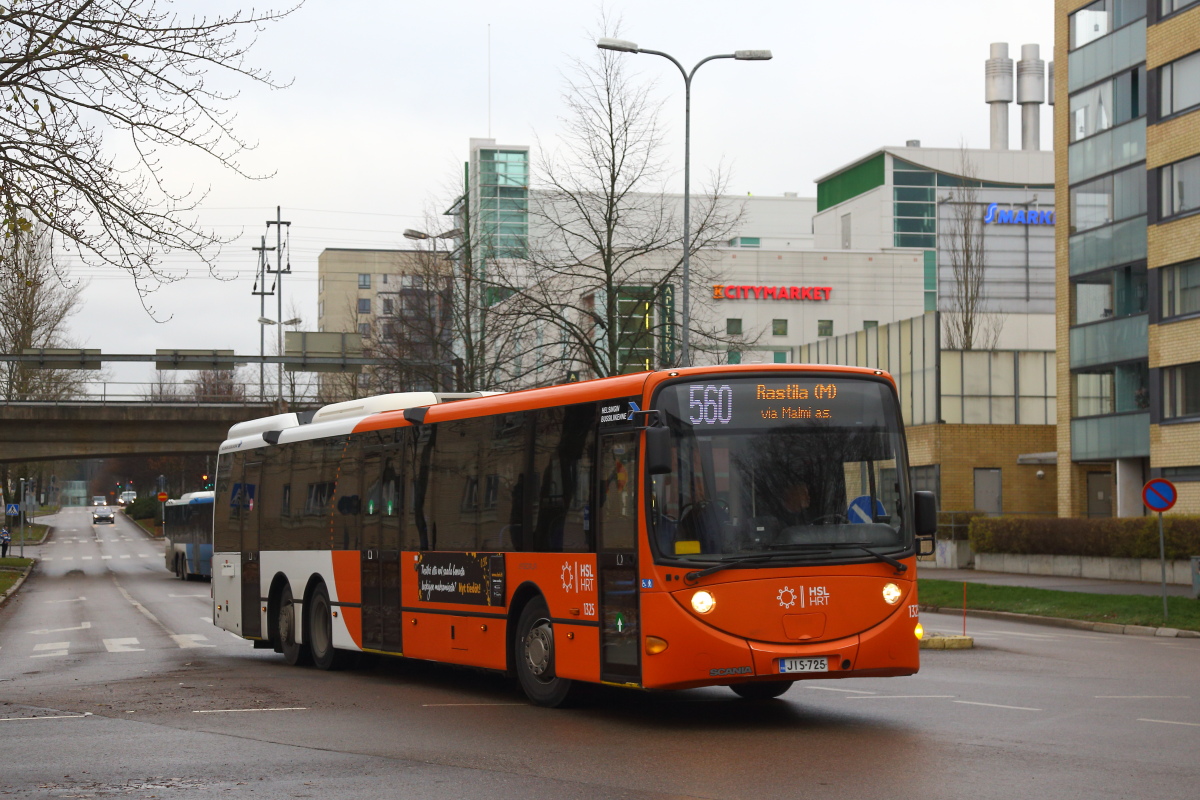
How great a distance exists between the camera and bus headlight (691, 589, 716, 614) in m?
11.6

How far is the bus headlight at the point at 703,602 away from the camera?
1159 centimetres

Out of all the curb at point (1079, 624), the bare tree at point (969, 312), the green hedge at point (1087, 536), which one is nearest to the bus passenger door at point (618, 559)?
the curb at point (1079, 624)

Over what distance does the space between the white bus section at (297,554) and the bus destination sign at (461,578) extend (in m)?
1.85

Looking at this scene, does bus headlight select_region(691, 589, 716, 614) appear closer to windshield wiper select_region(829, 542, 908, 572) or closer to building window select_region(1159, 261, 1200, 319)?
windshield wiper select_region(829, 542, 908, 572)

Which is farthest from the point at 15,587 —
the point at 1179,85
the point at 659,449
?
the point at 659,449

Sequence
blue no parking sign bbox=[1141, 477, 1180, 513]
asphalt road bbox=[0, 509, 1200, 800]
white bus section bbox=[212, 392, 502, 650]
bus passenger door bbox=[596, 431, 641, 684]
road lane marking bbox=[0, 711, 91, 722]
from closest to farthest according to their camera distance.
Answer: asphalt road bbox=[0, 509, 1200, 800] → bus passenger door bbox=[596, 431, 641, 684] → road lane marking bbox=[0, 711, 91, 722] → white bus section bbox=[212, 392, 502, 650] → blue no parking sign bbox=[1141, 477, 1180, 513]

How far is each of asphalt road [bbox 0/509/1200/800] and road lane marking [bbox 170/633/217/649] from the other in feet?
12.4

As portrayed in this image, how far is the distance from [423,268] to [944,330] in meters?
36.0

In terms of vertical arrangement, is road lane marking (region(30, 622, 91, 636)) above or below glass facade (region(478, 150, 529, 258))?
below

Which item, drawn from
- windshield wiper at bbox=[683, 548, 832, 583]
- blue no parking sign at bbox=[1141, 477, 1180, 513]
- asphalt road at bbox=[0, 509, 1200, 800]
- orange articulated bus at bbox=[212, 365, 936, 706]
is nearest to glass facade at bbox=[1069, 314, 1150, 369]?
blue no parking sign at bbox=[1141, 477, 1180, 513]

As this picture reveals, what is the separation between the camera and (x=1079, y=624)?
27.2m

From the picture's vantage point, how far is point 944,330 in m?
72.7

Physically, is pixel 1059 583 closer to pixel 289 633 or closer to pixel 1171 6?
pixel 1171 6

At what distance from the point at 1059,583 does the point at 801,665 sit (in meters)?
27.2
